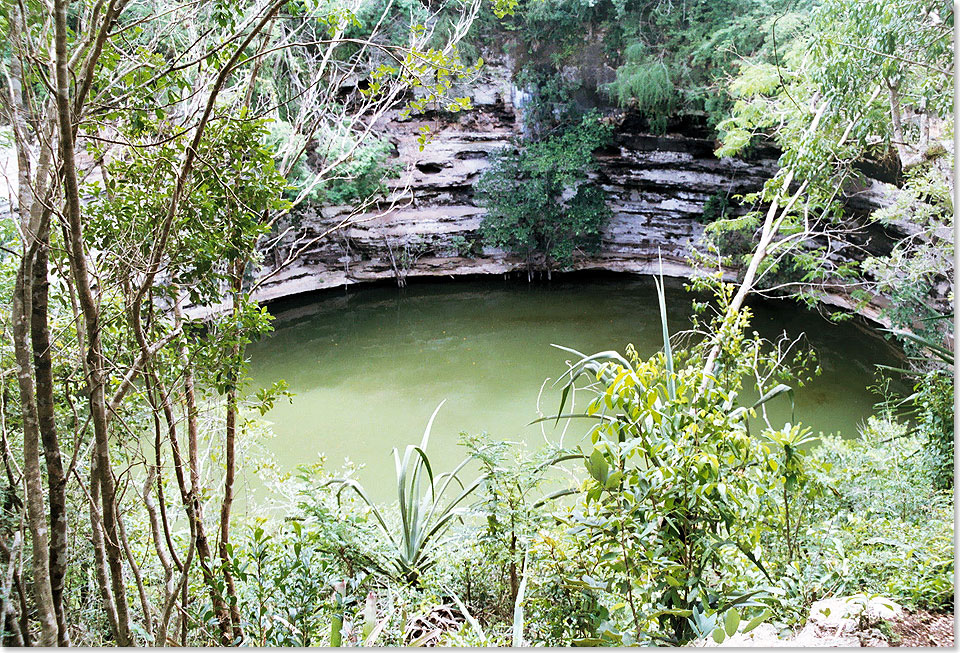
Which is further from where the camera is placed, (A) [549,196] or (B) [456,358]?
(A) [549,196]

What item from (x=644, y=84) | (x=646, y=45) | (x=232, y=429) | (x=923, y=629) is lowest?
(x=923, y=629)

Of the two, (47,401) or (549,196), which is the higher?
(549,196)

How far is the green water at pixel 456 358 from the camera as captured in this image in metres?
4.23

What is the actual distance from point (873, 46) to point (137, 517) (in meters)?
2.86

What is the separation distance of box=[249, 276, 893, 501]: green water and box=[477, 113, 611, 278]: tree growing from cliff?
1.56 ft

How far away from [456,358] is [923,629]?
4.43m

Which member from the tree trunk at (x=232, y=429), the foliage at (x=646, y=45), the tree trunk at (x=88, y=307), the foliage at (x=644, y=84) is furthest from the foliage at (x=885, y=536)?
the foliage at (x=644, y=84)

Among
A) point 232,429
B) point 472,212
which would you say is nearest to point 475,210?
point 472,212

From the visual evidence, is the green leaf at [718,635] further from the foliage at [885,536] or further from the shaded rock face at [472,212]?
the shaded rock face at [472,212]

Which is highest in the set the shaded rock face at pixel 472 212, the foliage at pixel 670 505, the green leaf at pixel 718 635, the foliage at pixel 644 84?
the foliage at pixel 644 84

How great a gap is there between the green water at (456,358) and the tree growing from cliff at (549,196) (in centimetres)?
48

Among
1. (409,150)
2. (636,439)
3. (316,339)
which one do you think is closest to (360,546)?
(636,439)

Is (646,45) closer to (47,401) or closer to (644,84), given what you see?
(644,84)

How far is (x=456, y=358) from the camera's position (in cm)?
564
